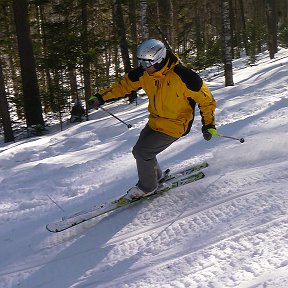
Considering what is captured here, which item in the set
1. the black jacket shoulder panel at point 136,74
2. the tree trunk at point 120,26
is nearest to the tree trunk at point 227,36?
the tree trunk at point 120,26

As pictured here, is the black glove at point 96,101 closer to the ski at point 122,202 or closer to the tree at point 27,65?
the ski at point 122,202

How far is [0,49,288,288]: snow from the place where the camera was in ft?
11.2

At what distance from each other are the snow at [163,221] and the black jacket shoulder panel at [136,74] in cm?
149

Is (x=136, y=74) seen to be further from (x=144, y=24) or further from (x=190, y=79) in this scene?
(x=144, y=24)

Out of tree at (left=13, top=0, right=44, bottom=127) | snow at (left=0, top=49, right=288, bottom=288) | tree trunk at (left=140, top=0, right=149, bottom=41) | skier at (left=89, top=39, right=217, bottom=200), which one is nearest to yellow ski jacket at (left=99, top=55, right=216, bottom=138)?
skier at (left=89, top=39, right=217, bottom=200)

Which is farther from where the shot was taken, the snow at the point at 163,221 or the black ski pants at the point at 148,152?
the black ski pants at the point at 148,152

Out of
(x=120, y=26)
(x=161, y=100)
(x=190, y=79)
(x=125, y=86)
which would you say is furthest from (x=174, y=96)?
(x=120, y=26)

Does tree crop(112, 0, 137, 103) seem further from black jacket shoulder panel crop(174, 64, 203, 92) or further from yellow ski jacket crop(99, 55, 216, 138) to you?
A: black jacket shoulder panel crop(174, 64, 203, 92)

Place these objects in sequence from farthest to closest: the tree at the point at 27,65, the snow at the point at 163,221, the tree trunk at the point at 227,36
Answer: the tree trunk at the point at 227,36 → the tree at the point at 27,65 → the snow at the point at 163,221

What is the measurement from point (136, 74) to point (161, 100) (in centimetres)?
56

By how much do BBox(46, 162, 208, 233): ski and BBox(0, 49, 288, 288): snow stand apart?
0.28 feet

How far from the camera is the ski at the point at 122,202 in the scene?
4.47m

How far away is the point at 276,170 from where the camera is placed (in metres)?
5.02

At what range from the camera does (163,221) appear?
4398 mm
